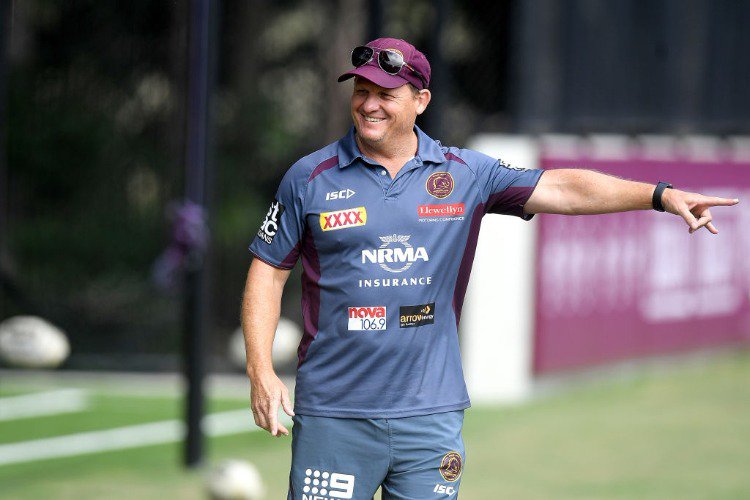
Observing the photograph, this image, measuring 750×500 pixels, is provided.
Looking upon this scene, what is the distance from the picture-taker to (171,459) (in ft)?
31.5

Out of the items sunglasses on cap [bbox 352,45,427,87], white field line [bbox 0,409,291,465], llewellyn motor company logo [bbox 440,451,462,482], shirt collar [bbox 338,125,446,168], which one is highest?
sunglasses on cap [bbox 352,45,427,87]

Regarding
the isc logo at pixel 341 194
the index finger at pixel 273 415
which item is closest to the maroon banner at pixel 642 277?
the isc logo at pixel 341 194

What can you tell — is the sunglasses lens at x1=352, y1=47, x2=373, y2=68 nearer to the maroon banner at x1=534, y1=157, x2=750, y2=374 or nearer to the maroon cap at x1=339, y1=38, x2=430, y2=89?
the maroon cap at x1=339, y1=38, x2=430, y2=89

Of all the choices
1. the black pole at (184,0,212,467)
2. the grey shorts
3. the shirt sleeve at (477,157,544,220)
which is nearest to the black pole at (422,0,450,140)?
the black pole at (184,0,212,467)

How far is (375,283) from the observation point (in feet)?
16.3

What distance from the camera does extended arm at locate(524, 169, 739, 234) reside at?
4832mm

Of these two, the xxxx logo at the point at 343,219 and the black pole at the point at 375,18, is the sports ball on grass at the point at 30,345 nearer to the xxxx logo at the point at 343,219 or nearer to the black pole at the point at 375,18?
the black pole at the point at 375,18

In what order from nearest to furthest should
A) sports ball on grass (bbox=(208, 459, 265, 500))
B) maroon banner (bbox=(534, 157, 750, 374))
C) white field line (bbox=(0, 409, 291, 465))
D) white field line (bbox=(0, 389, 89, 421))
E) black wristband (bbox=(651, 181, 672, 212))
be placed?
black wristband (bbox=(651, 181, 672, 212)) < sports ball on grass (bbox=(208, 459, 265, 500)) < white field line (bbox=(0, 409, 291, 465)) < white field line (bbox=(0, 389, 89, 421)) < maroon banner (bbox=(534, 157, 750, 374))

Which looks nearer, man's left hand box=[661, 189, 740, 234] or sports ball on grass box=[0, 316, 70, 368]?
man's left hand box=[661, 189, 740, 234]

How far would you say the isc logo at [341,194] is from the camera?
497cm

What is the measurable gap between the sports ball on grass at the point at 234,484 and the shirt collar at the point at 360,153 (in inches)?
118

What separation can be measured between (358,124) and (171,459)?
202 inches

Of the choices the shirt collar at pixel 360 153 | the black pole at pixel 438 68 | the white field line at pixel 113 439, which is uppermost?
the black pole at pixel 438 68

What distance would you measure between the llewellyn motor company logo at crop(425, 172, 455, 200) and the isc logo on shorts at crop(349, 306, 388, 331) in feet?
1.44
